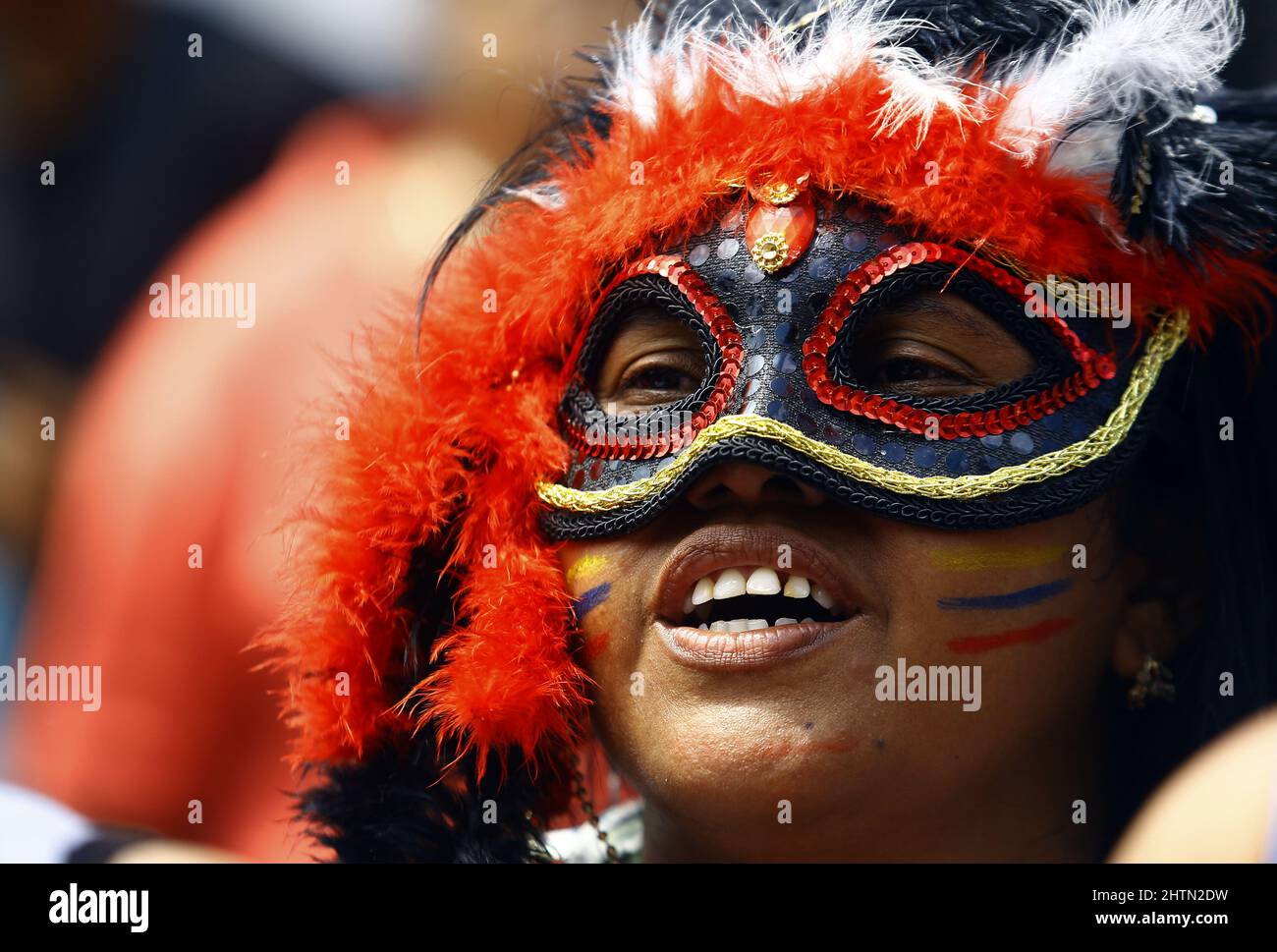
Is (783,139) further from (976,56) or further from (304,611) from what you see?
(304,611)

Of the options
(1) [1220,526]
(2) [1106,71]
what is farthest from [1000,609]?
(2) [1106,71]

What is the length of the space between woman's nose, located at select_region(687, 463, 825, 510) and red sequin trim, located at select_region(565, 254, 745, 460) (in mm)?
72

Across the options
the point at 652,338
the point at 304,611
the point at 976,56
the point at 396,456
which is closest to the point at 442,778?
the point at 304,611

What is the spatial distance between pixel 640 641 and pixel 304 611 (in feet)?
2.06

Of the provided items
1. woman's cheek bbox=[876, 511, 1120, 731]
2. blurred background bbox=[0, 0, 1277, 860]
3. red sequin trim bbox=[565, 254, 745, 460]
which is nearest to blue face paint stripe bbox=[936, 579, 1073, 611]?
woman's cheek bbox=[876, 511, 1120, 731]

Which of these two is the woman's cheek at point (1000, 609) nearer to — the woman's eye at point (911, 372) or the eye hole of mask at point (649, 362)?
the woman's eye at point (911, 372)

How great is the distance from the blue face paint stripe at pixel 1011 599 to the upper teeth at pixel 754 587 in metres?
0.17

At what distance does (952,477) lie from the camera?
1997 mm

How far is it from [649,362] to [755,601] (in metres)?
0.39

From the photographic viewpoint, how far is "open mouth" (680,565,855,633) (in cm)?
204

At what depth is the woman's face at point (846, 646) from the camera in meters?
2.01

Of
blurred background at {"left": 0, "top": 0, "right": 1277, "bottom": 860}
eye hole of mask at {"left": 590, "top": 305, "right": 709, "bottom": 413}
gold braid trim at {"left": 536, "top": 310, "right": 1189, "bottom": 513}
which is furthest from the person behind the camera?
blurred background at {"left": 0, "top": 0, "right": 1277, "bottom": 860}

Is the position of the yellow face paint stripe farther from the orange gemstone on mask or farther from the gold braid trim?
the orange gemstone on mask

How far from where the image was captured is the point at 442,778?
232 cm
